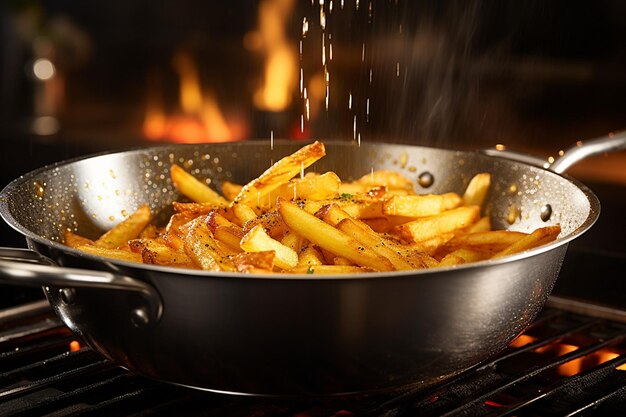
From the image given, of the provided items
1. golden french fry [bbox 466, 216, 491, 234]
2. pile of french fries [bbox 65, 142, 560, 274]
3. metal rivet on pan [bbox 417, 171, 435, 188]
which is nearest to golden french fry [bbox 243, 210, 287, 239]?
pile of french fries [bbox 65, 142, 560, 274]

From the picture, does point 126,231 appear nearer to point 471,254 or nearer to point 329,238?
point 329,238

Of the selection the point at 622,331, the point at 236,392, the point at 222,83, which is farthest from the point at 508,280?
the point at 222,83

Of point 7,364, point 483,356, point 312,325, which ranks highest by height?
point 312,325

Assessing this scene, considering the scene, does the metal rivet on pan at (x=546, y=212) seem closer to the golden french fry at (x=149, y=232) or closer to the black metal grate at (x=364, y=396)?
the black metal grate at (x=364, y=396)

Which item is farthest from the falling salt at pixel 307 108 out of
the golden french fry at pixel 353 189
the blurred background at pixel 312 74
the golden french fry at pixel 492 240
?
the golden french fry at pixel 492 240

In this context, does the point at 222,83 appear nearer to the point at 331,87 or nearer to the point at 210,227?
the point at 331,87

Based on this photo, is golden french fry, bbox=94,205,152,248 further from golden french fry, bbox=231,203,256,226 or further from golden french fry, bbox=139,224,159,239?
golden french fry, bbox=231,203,256,226

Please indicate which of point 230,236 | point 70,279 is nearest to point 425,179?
point 230,236
